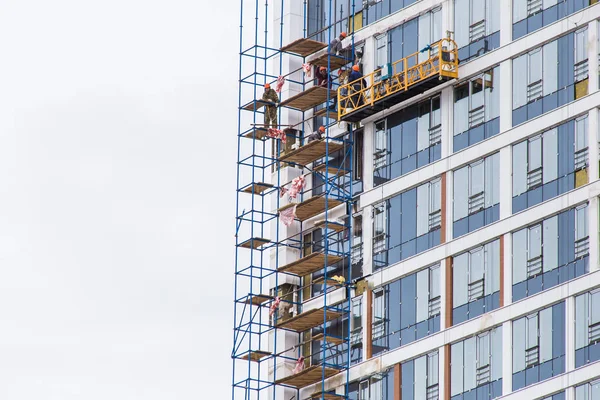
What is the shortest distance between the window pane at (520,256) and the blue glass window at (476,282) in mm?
992

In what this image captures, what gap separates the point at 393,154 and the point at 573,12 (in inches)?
478

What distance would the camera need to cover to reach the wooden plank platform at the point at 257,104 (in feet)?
375

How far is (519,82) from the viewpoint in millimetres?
101000

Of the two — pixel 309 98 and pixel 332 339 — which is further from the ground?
pixel 309 98

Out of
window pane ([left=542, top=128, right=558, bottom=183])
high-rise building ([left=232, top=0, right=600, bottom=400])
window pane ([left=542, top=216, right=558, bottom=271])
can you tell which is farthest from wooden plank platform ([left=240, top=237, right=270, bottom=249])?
window pane ([left=542, top=216, right=558, bottom=271])

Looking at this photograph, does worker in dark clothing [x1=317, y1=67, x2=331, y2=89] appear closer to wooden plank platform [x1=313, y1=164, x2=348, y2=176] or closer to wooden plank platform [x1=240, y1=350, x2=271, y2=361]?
wooden plank platform [x1=313, y1=164, x2=348, y2=176]

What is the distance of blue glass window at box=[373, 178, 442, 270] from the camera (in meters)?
104

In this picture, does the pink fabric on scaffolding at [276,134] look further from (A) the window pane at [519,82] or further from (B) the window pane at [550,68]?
(B) the window pane at [550,68]

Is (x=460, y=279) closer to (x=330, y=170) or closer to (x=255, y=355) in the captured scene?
(x=330, y=170)

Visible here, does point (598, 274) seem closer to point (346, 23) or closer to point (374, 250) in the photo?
point (374, 250)

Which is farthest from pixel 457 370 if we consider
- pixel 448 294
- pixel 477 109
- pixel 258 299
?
pixel 258 299

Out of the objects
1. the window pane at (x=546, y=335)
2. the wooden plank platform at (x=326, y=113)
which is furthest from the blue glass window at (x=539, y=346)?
the wooden plank platform at (x=326, y=113)

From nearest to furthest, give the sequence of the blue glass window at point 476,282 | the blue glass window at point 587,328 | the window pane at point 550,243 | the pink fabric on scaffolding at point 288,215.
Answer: the blue glass window at point 587,328
the window pane at point 550,243
the blue glass window at point 476,282
the pink fabric on scaffolding at point 288,215

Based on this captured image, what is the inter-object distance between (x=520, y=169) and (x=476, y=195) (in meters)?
2.73
